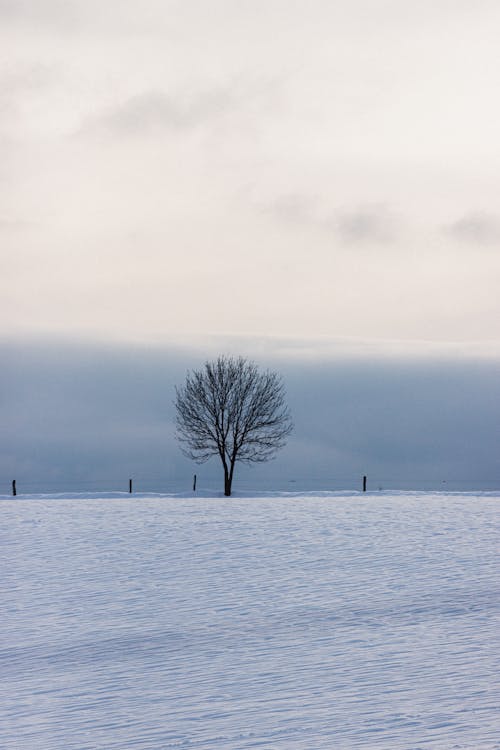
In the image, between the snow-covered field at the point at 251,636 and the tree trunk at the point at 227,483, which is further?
the tree trunk at the point at 227,483

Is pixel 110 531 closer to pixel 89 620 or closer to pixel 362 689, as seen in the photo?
pixel 89 620

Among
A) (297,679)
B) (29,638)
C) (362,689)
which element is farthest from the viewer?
(29,638)

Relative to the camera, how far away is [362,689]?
1002cm

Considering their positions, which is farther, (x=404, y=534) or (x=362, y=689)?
(x=404, y=534)

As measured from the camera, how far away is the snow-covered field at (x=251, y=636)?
29.3ft

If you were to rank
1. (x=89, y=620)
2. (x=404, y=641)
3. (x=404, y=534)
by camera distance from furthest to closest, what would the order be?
(x=404, y=534)
(x=89, y=620)
(x=404, y=641)

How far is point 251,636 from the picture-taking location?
13227 millimetres

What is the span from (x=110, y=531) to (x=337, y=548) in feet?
24.3

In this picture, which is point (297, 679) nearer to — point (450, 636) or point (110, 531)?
point (450, 636)

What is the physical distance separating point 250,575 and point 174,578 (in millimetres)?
1675

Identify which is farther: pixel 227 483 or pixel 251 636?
pixel 227 483

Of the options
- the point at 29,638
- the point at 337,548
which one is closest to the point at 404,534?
the point at 337,548

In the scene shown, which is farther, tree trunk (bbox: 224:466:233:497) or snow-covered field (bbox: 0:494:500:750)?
tree trunk (bbox: 224:466:233:497)

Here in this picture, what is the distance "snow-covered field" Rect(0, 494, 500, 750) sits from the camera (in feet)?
29.3
